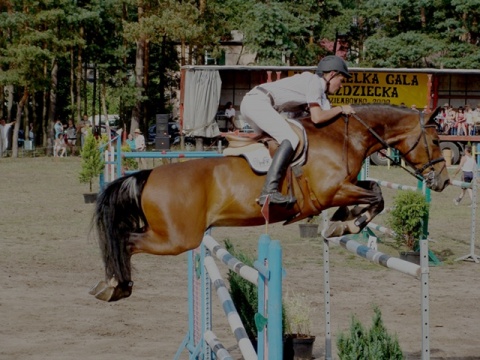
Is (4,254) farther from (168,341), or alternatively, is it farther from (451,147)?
(451,147)

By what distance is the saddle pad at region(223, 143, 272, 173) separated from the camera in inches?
249

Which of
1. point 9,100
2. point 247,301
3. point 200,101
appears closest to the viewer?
point 247,301

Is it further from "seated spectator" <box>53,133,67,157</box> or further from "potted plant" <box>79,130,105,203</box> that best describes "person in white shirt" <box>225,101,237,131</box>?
"potted plant" <box>79,130,105,203</box>

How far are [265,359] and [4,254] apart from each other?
897 cm

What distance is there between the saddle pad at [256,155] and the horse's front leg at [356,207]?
524 millimetres

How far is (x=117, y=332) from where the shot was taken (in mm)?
7992

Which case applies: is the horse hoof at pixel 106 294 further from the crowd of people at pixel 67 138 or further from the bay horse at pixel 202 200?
the crowd of people at pixel 67 138

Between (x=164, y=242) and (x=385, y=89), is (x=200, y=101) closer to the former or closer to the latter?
(x=385, y=89)

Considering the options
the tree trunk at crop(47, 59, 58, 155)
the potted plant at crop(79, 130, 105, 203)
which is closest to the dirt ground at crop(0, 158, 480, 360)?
the potted plant at crop(79, 130, 105, 203)

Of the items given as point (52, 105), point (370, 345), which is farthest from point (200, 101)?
point (370, 345)

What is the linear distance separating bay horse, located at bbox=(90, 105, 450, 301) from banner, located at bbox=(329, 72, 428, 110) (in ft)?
78.1

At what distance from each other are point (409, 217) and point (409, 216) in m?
0.03


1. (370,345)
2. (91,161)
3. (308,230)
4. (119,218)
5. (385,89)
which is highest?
(119,218)

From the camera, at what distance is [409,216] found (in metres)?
11.8
